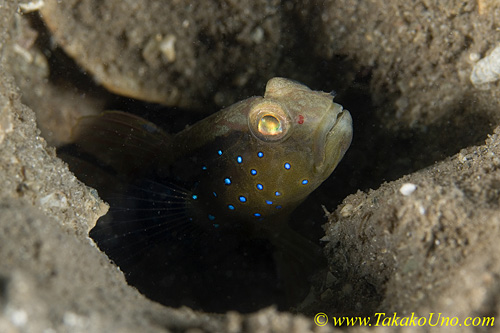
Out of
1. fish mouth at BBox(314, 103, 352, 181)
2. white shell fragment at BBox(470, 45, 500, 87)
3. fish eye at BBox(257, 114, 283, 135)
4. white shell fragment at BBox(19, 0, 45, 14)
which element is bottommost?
fish mouth at BBox(314, 103, 352, 181)

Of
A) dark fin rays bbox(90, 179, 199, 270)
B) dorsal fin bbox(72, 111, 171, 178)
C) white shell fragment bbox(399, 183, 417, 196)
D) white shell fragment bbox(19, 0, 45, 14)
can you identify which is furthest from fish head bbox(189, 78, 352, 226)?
white shell fragment bbox(19, 0, 45, 14)

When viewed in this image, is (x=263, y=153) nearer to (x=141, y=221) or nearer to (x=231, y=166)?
(x=231, y=166)

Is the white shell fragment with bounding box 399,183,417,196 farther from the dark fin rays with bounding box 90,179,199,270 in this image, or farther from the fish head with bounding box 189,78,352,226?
the dark fin rays with bounding box 90,179,199,270

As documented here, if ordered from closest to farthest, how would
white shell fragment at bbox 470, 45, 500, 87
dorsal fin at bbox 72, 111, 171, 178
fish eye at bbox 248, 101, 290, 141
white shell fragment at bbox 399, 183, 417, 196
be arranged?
white shell fragment at bbox 399, 183, 417, 196, fish eye at bbox 248, 101, 290, 141, white shell fragment at bbox 470, 45, 500, 87, dorsal fin at bbox 72, 111, 171, 178

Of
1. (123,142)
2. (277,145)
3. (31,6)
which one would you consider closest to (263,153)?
(277,145)

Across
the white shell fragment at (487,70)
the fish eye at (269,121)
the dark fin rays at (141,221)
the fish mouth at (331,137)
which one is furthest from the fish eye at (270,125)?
the white shell fragment at (487,70)

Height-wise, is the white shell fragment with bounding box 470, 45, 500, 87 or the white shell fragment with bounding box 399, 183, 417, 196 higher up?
the white shell fragment with bounding box 470, 45, 500, 87

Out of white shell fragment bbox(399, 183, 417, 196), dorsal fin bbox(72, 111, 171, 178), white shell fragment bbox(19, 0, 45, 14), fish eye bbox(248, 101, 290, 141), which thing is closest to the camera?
white shell fragment bbox(399, 183, 417, 196)

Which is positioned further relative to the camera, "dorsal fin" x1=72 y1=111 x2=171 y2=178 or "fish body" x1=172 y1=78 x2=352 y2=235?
"dorsal fin" x1=72 y1=111 x2=171 y2=178
